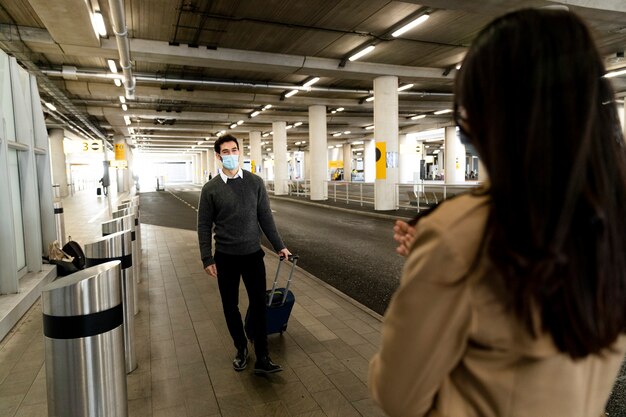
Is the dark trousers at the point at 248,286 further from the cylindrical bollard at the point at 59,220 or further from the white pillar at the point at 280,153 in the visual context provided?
the white pillar at the point at 280,153

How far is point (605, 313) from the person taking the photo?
0.90m

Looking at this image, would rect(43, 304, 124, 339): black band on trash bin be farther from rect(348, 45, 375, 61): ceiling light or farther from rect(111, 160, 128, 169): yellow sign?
rect(111, 160, 128, 169): yellow sign

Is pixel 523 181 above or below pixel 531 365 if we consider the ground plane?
above

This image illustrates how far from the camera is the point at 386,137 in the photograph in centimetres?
1794

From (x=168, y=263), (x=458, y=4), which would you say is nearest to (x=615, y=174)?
(x=168, y=263)

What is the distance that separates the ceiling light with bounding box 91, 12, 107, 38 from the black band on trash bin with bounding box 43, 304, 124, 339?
409 inches

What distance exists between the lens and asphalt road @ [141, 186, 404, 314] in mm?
6891

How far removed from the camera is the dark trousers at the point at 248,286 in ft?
12.7

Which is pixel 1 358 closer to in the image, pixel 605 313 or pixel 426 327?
pixel 426 327

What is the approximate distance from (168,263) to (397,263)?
15.3ft

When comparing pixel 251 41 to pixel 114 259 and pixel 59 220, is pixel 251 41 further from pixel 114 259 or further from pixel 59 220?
pixel 114 259

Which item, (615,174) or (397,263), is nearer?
(615,174)

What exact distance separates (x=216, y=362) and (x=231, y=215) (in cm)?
146

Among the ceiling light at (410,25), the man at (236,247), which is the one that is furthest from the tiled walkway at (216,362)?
the ceiling light at (410,25)
